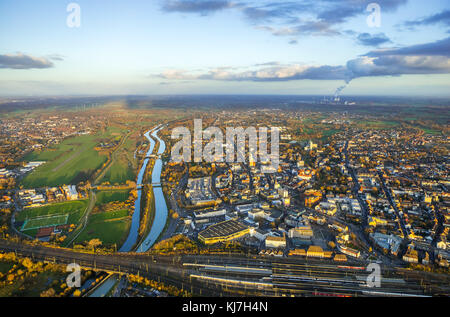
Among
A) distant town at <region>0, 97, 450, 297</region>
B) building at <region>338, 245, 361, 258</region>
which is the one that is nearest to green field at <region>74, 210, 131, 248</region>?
distant town at <region>0, 97, 450, 297</region>

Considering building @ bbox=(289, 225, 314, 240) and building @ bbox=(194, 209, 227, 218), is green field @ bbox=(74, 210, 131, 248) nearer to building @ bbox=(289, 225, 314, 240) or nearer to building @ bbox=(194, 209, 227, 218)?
building @ bbox=(194, 209, 227, 218)

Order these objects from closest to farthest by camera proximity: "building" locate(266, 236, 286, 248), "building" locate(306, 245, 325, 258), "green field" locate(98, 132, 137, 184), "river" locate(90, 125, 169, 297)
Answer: "river" locate(90, 125, 169, 297) < "building" locate(306, 245, 325, 258) < "building" locate(266, 236, 286, 248) < "green field" locate(98, 132, 137, 184)

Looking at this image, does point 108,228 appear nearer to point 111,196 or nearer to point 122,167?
point 111,196

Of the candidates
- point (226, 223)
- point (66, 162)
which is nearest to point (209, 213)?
point (226, 223)

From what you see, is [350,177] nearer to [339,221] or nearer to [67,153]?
[339,221]
